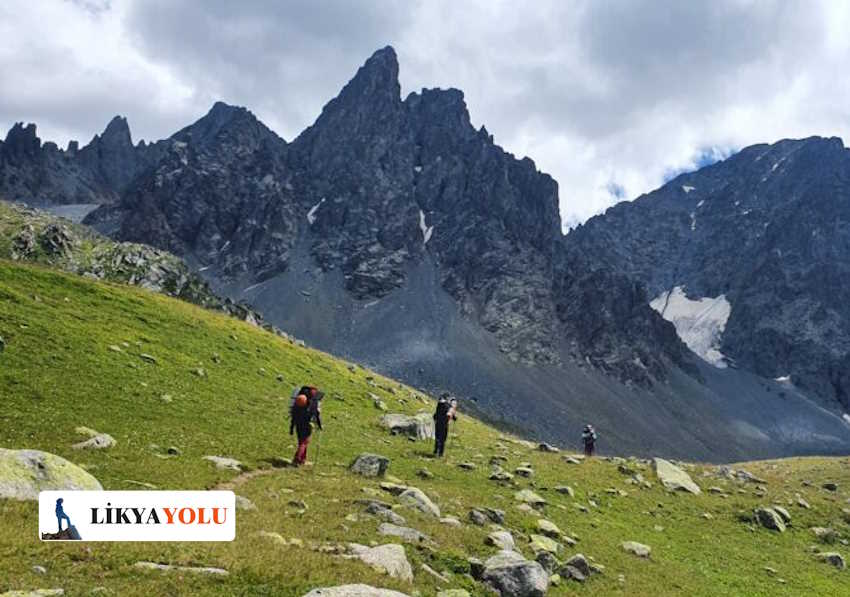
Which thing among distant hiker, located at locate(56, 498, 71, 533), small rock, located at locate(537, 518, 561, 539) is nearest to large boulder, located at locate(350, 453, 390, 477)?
small rock, located at locate(537, 518, 561, 539)

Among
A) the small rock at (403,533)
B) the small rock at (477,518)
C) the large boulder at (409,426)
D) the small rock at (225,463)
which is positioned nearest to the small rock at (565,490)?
the small rock at (477,518)

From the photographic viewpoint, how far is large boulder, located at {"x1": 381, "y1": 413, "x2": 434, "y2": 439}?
132 feet

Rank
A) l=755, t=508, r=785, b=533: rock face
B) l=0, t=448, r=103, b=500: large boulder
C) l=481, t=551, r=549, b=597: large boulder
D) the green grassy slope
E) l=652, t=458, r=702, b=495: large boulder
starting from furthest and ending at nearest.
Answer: l=652, t=458, r=702, b=495: large boulder < l=755, t=508, r=785, b=533: rock face < l=481, t=551, r=549, b=597: large boulder < l=0, t=448, r=103, b=500: large boulder < the green grassy slope

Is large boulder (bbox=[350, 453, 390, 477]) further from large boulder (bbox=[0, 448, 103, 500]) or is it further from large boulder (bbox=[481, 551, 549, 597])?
large boulder (bbox=[0, 448, 103, 500])

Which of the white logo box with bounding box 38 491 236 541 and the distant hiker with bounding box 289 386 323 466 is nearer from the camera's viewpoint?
the white logo box with bounding box 38 491 236 541

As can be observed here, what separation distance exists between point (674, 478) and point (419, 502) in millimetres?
23844

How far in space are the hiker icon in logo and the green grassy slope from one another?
0.49 m

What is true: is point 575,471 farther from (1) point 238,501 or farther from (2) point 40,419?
(2) point 40,419

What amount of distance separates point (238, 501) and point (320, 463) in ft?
30.7

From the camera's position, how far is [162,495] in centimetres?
1546

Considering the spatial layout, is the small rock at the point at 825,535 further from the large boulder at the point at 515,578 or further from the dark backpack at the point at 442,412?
the large boulder at the point at 515,578

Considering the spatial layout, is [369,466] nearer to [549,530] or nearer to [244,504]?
[549,530]

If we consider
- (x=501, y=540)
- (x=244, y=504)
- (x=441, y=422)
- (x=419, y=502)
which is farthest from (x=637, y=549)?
(x=244, y=504)

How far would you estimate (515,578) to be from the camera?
51.0ft
